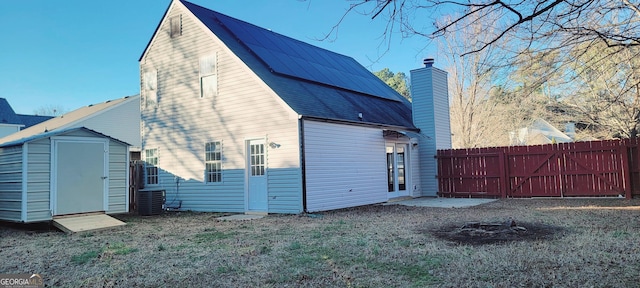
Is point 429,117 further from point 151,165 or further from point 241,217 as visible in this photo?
point 151,165

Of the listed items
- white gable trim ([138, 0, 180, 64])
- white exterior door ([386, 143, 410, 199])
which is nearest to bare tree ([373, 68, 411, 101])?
white exterior door ([386, 143, 410, 199])

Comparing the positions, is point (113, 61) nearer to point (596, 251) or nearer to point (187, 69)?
point (187, 69)

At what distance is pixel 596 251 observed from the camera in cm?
495

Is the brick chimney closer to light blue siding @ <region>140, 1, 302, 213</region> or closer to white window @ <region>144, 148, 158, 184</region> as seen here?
light blue siding @ <region>140, 1, 302, 213</region>

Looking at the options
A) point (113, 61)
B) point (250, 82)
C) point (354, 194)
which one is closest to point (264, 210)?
point (354, 194)

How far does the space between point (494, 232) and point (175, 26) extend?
37.5ft

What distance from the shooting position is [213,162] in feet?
40.7

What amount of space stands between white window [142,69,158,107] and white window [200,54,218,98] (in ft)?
7.95

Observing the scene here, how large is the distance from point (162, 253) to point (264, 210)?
5396 millimetres

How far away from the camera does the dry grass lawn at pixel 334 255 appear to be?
163 inches

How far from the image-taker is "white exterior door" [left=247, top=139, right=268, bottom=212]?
11.3m

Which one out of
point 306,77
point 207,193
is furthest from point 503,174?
point 207,193

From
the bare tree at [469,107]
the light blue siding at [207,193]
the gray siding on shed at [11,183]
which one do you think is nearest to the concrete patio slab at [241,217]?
the light blue siding at [207,193]

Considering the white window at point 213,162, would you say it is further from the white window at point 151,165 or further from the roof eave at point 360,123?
the roof eave at point 360,123
